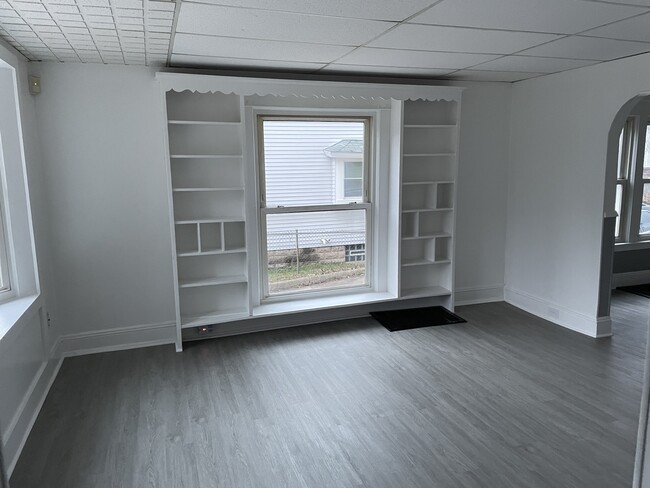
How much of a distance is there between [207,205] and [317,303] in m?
1.35

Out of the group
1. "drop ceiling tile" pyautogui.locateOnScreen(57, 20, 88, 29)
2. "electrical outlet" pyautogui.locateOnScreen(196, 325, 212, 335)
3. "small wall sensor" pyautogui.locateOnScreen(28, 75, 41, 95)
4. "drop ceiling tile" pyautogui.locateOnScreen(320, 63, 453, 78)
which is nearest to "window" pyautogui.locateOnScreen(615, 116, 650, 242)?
"drop ceiling tile" pyautogui.locateOnScreen(320, 63, 453, 78)

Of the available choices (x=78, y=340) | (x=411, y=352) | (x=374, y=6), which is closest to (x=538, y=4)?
(x=374, y=6)

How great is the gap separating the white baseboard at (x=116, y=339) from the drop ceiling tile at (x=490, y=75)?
132 inches

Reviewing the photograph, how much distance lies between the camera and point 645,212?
5840mm

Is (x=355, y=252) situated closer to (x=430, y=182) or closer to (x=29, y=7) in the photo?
(x=430, y=182)

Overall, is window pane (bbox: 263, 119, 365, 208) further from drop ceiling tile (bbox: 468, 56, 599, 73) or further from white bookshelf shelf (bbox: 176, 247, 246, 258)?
drop ceiling tile (bbox: 468, 56, 599, 73)

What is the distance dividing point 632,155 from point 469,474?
189 inches

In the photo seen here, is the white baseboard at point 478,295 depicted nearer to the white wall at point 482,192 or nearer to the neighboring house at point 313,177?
the white wall at point 482,192

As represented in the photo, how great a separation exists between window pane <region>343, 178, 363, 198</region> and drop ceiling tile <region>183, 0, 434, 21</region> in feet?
7.50

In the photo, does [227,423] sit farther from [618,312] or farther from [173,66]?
[618,312]

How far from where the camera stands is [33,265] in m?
3.28

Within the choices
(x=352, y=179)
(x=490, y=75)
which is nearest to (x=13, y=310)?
(x=352, y=179)

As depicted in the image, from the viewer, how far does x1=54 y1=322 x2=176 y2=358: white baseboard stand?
3.88m

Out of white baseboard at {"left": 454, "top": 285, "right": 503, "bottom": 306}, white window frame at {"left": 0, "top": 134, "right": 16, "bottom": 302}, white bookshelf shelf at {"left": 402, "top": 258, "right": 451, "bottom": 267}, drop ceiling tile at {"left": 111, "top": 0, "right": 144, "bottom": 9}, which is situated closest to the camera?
drop ceiling tile at {"left": 111, "top": 0, "right": 144, "bottom": 9}
